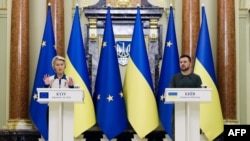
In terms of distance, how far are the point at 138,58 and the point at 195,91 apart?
254 centimetres

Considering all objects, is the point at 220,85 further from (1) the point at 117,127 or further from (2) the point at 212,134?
(1) the point at 117,127

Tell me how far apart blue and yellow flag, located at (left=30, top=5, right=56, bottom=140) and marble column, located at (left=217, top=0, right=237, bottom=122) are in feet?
9.15

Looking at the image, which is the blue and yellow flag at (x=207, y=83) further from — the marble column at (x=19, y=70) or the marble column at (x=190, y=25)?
the marble column at (x=19, y=70)

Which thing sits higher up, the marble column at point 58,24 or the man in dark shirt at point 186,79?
the marble column at point 58,24

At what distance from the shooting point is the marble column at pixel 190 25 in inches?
379

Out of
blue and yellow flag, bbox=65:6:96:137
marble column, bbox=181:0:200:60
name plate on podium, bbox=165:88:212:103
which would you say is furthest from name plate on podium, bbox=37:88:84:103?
marble column, bbox=181:0:200:60

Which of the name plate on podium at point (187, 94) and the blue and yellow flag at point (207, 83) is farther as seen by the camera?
the blue and yellow flag at point (207, 83)

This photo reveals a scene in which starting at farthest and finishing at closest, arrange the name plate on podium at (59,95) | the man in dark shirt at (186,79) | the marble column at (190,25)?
the marble column at (190,25) < the man in dark shirt at (186,79) < the name plate on podium at (59,95)

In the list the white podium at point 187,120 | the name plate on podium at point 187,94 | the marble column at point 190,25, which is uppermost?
the marble column at point 190,25

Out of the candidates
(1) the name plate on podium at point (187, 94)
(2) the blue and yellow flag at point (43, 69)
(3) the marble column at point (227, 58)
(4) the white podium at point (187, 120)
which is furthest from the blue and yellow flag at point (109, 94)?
(1) the name plate on podium at point (187, 94)

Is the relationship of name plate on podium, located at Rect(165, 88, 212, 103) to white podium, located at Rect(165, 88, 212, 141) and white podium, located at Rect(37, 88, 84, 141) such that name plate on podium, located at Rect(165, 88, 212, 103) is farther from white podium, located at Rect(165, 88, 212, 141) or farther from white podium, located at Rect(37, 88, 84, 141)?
white podium, located at Rect(37, 88, 84, 141)

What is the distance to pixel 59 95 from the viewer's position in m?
6.79

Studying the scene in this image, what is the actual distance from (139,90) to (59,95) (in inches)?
97.9

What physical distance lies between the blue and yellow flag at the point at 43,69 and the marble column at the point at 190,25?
7.28 feet
